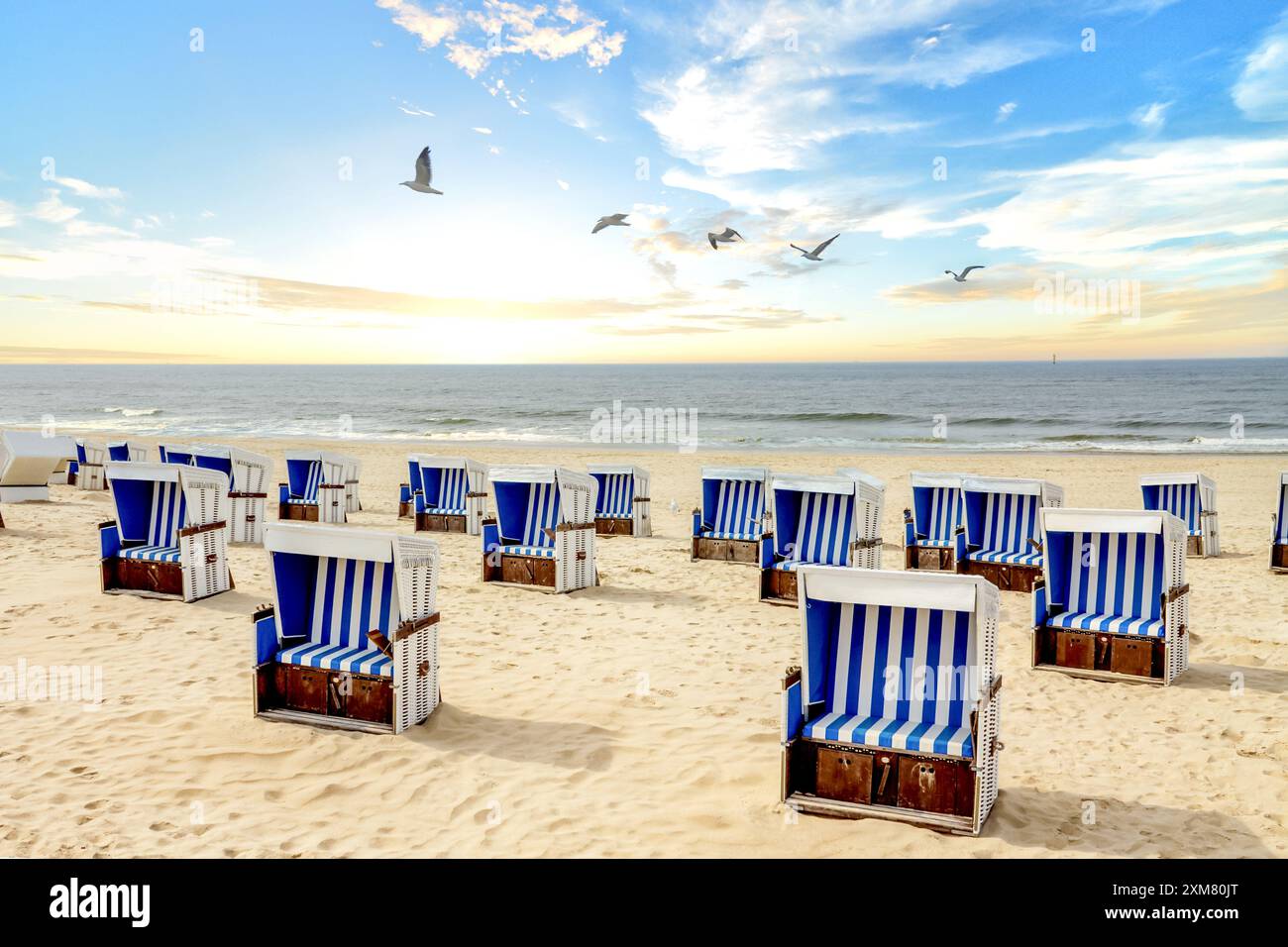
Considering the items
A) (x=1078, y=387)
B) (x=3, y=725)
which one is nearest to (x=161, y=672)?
(x=3, y=725)

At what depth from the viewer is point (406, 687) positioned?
5.68 meters

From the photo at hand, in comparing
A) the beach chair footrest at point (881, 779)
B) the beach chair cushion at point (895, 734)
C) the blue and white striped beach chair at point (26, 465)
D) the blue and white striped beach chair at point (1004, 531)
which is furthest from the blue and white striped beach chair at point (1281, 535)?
the blue and white striped beach chair at point (26, 465)

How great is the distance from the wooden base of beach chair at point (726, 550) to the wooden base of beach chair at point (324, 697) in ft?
22.0

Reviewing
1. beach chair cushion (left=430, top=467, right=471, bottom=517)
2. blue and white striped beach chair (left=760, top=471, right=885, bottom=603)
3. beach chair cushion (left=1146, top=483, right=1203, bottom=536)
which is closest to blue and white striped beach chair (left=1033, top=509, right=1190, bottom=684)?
blue and white striped beach chair (left=760, top=471, right=885, bottom=603)

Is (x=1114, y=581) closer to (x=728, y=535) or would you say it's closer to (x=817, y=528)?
(x=817, y=528)

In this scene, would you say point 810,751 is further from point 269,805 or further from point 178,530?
point 178,530

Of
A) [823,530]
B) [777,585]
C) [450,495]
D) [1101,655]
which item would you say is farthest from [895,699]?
[450,495]

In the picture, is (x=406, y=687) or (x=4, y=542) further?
(x=4, y=542)

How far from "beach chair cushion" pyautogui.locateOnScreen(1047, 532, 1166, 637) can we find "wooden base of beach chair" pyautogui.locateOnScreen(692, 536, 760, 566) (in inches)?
188

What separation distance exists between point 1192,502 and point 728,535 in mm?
7111

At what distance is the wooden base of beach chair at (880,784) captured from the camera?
432cm

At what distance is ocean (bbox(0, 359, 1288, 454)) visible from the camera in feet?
135

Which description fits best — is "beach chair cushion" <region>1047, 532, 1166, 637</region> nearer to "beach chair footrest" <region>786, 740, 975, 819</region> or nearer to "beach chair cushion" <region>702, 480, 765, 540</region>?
"beach chair footrest" <region>786, 740, 975, 819</region>

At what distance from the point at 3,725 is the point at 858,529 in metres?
7.90
